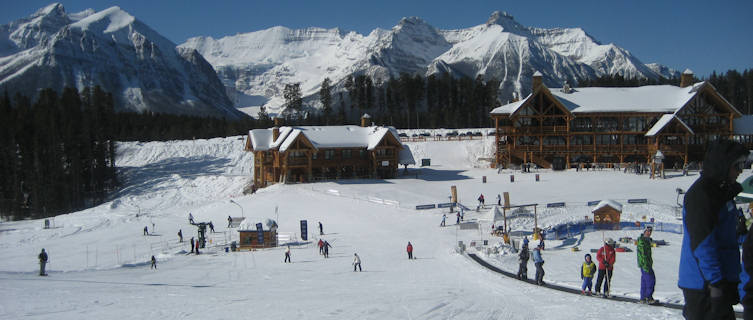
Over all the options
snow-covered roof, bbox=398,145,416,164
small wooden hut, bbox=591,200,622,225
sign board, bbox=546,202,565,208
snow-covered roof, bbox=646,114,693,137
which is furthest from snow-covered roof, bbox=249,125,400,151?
small wooden hut, bbox=591,200,622,225

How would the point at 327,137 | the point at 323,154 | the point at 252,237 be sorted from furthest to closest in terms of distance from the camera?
the point at 327,137
the point at 323,154
the point at 252,237

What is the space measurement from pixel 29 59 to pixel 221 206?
182 meters

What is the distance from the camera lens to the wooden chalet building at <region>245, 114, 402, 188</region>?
179 feet

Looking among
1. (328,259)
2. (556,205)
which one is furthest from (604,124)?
(328,259)

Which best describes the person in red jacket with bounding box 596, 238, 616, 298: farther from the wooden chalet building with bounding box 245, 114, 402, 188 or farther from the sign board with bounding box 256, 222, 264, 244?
the wooden chalet building with bounding box 245, 114, 402, 188

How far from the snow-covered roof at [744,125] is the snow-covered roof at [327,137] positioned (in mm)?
37355

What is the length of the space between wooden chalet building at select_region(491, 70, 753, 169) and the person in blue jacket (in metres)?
56.6

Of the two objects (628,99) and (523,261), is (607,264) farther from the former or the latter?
(628,99)

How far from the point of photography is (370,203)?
4088 cm

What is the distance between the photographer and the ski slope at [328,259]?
1381 centimetres

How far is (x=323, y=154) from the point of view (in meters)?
56.4

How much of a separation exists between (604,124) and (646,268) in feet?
176

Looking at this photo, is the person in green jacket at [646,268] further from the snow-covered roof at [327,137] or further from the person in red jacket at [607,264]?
the snow-covered roof at [327,137]

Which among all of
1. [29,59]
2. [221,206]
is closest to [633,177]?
[221,206]
